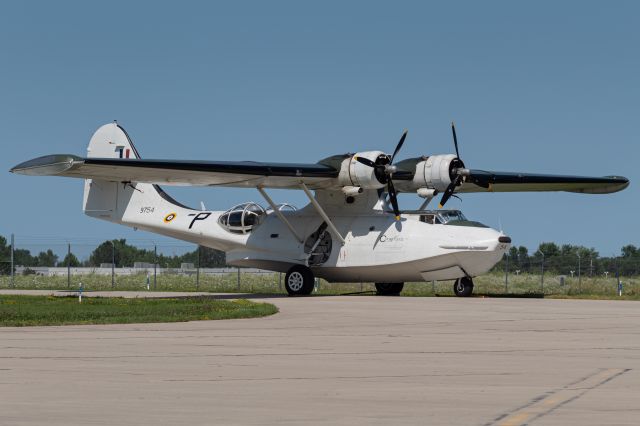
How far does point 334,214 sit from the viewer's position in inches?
1276

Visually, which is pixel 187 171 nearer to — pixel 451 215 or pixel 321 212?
pixel 321 212

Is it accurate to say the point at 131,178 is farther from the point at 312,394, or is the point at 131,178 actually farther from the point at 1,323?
the point at 312,394

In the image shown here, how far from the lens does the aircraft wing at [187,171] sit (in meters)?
25.9

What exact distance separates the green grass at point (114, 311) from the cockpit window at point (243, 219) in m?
8.01

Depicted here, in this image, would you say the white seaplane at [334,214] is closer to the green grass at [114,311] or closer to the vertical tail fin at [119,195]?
the vertical tail fin at [119,195]

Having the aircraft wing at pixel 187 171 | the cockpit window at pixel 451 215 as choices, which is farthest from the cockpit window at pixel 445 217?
the aircraft wing at pixel 187 171

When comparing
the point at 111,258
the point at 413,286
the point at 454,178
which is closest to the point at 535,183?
the point at 454,178

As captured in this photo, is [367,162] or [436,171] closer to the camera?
[367,162]

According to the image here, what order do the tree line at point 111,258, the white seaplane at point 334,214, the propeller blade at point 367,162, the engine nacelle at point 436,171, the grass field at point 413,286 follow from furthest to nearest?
the tree line at point 111,258
the grass field at point 413,286
the engine nacelle at point 436,171
the propeller blade at point 367,162
the white seaplane at point 334,214

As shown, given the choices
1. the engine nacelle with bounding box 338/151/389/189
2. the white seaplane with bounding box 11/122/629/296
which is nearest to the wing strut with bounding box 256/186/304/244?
the white seaplane with bounding box 11/122/629/296

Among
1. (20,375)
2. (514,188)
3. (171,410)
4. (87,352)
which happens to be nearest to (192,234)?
(514,188)

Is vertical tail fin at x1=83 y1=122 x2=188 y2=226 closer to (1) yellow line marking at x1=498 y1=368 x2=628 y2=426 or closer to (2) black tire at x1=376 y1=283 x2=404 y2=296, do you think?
(2) black tire at x1=376 y1=283 x2=404 y2=296

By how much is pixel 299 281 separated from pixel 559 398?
23142mm

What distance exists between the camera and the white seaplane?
2898cm
